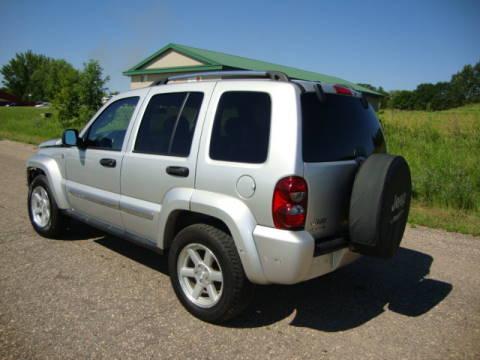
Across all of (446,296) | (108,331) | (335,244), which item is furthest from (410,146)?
(108,331)

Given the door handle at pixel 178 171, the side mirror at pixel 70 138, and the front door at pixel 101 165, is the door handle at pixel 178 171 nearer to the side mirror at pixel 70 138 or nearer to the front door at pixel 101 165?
the front door at pixel 101 165

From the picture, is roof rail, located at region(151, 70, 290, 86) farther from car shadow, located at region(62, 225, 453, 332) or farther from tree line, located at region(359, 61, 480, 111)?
tree line, located at region(359, 61, 480, 111)

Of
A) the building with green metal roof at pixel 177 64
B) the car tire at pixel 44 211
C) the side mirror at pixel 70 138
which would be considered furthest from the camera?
the building with green metal roof at pixel 177 64

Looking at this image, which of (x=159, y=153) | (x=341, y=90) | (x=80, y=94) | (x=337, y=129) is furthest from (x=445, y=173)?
(x=80, y=94)

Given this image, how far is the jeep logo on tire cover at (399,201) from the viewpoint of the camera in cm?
316

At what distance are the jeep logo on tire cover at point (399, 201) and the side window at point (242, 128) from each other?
3.56 ft

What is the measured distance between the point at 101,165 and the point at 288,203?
7.53 ft

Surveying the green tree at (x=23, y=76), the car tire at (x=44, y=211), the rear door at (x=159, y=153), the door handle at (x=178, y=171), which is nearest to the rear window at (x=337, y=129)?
the rear door at (x=159, y=153)

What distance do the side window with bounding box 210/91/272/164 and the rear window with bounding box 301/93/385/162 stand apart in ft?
0.96

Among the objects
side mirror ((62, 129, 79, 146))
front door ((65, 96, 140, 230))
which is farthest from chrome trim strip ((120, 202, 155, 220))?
side mirror ((62, 129, 79, 146))

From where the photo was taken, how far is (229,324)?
3.29 meters

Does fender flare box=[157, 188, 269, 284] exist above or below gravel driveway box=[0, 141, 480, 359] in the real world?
above

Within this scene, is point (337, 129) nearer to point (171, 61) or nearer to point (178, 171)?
point (178, 171)

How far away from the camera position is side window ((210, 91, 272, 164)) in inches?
118
